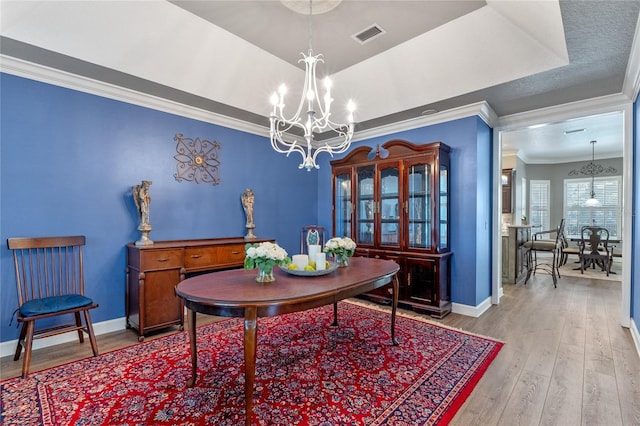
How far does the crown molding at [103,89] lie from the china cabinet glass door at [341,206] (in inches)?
65.0

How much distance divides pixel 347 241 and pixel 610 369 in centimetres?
226

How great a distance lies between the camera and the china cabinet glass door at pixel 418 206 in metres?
3.63

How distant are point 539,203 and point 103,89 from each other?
10331 millimetres

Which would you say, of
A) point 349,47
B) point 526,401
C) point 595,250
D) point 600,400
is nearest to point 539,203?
point 595,250

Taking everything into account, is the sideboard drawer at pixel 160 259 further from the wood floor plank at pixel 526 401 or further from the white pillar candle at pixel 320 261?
the wood floor plank at pixel 526 401

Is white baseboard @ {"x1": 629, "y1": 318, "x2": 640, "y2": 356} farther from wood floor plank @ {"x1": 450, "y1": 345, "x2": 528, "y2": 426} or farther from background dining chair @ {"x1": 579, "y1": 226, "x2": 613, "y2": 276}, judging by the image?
background dining chair @ {"x1": 579, "y1": 226, "x2": 613, "y2": 276}

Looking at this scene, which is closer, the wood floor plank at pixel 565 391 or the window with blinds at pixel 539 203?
the wood floor plank at pixel 565 391

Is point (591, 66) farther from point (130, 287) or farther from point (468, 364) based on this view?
point (130, 287)

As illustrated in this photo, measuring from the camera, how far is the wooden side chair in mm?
2264

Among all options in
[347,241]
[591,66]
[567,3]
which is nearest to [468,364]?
[347,241]

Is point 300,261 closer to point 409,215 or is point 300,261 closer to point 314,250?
point 314,250

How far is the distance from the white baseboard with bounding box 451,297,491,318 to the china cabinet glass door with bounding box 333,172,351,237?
1.70 meters

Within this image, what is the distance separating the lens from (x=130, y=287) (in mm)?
3066

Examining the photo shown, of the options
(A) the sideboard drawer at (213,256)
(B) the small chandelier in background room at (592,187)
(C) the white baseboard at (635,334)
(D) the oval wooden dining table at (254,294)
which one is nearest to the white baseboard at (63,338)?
(A) the sideboard drawer at (213,256)
